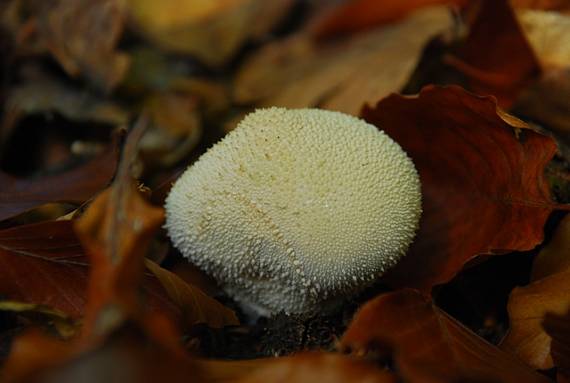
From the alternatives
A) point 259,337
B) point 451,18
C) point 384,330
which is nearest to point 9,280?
point 259,337

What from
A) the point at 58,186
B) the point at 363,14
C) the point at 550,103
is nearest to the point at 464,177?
the point at 550,103

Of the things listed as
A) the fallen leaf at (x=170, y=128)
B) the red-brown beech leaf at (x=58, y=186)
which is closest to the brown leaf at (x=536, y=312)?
the red-brown beech leaf at (x=58, y=186)

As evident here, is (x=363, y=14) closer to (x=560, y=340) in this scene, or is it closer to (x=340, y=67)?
(x=340, y=67)

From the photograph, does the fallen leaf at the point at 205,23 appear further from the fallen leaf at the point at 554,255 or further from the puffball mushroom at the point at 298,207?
the fallen leaf at the point at 554,255

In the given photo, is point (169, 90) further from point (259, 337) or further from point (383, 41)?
point (259, 337)

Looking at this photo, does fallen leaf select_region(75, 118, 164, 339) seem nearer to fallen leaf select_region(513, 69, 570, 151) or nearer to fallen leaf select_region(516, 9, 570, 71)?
fallen leaf select_region(513, 69, 570, 151)

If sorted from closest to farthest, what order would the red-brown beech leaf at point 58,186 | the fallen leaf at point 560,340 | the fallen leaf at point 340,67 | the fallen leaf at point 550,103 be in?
the fallen leaf at point 560,340 < the red-brown beech leaf at point 58,186 < the fallen leaf at point 550,103 < the fallen leaf at point 340,67
